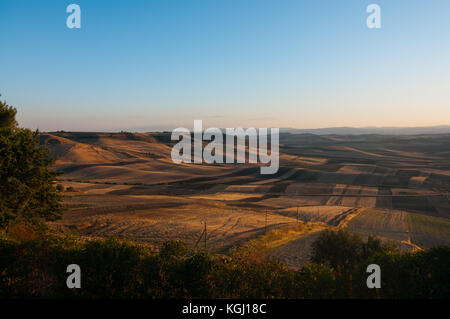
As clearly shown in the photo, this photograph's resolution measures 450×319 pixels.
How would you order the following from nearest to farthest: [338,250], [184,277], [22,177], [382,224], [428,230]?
[184,277] < [22,177] < [338,250] < [428,230] < [382,224]

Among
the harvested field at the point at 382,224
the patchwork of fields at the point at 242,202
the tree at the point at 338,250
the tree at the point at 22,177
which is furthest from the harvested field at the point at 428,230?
the tree at the point at 22,177

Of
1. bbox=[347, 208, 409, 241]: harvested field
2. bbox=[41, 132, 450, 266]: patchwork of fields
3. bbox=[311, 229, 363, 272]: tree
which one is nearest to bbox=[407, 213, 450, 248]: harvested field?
bbox=[41, 132, 450, 266]: patchwork of fields

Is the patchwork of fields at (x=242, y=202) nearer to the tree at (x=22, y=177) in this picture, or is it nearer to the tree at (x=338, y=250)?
the tree at (x=338, y=250)

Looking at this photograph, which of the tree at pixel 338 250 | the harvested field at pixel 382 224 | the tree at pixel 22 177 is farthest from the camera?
the harvested field at pixel 382 224

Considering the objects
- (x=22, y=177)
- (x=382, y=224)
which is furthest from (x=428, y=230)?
(x=22, y=177)

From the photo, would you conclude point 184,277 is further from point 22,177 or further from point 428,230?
point 428,230

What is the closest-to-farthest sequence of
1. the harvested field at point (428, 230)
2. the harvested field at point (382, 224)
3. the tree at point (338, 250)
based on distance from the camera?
the tree at point (338, 250), the harvested field at point (428, 230), the harvested field at point (382, 224)
